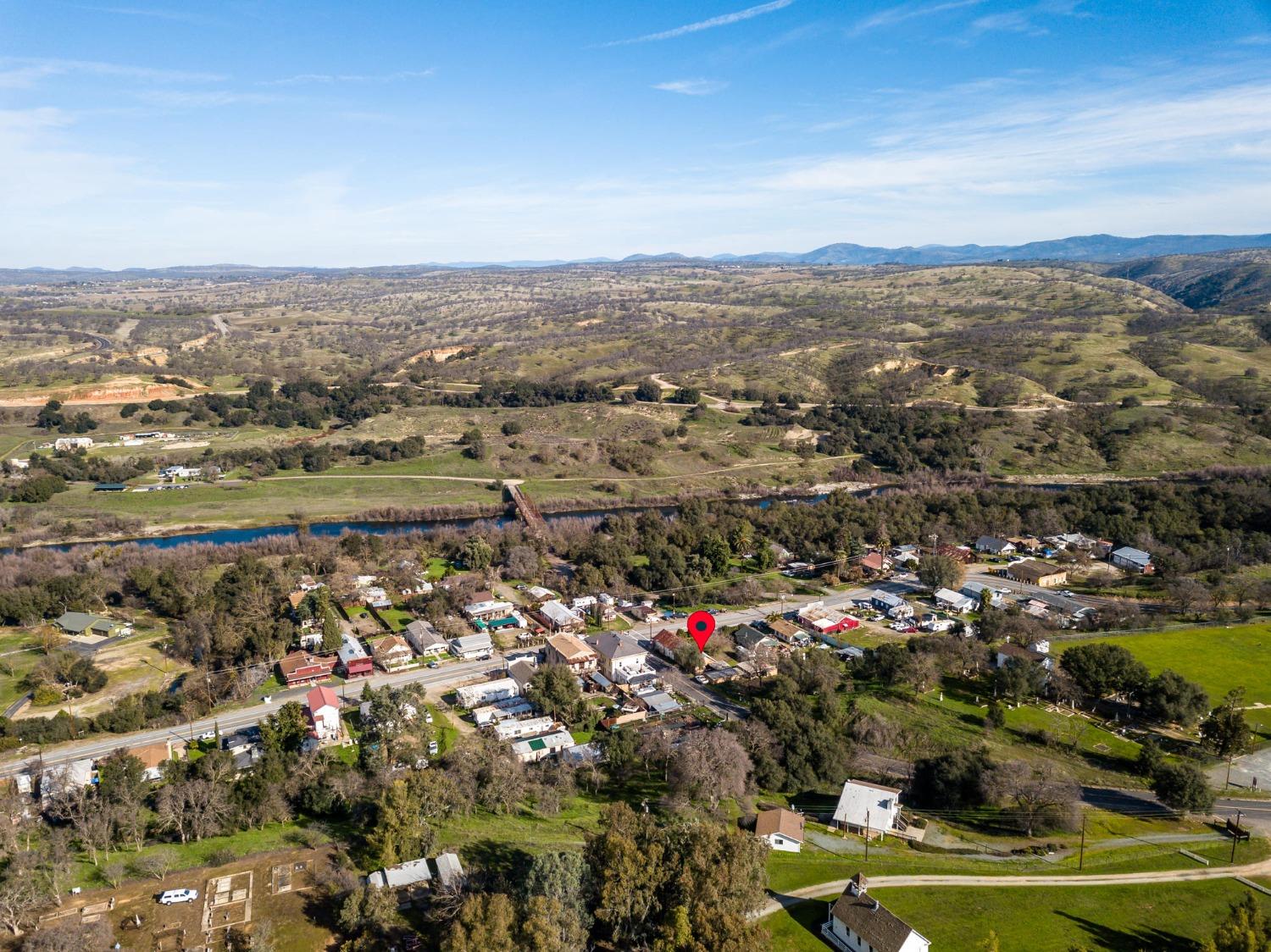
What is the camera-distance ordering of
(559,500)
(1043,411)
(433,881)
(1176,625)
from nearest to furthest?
(433,881), (1176,625), (559,500), (1043,411)

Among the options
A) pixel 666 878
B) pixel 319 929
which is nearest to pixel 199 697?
pixel 319 929

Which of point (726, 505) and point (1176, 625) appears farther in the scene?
point (726, 505)

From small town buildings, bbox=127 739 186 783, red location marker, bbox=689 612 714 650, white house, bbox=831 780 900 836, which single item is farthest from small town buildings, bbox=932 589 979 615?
small town buildings, bbox=127 739 186 783

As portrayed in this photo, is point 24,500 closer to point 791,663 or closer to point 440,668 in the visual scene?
point 440,668

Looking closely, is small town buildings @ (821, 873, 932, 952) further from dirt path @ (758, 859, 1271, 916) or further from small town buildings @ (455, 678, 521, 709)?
small town buildings @ (455, 678, 521, 709)

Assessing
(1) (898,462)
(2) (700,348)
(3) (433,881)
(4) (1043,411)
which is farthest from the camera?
(2) (700,348)

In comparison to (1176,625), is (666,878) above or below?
above

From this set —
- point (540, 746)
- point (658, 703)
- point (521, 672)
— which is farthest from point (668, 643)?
point (540, 746)
